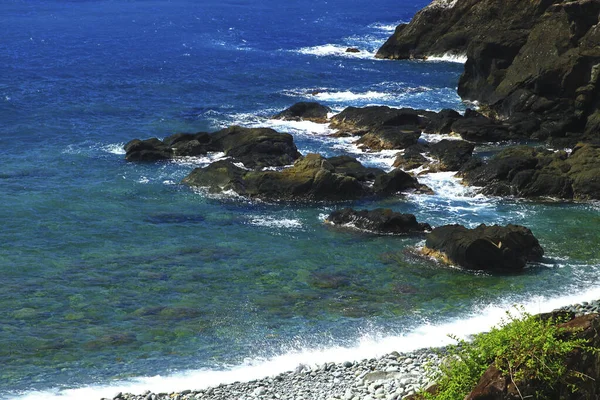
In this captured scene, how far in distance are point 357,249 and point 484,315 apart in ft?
25.4

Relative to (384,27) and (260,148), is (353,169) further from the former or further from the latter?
(384,27)

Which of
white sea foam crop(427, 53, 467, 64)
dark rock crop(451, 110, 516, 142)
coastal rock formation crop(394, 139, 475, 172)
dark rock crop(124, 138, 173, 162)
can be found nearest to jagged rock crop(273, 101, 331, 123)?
dark rock crop(451, 110, 516, 142)

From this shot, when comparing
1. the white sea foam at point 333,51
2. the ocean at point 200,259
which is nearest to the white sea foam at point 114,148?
the ocean at point 200,259

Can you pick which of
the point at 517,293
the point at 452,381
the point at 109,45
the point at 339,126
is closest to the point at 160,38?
the point at 109,45

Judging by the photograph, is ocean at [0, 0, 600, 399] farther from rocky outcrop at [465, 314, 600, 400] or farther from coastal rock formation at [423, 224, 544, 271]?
rocky outcrop at [465, 314, 600, 400]

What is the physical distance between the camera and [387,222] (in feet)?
119

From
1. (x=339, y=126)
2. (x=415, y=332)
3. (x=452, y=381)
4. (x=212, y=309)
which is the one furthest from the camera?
(x=339, y=126)

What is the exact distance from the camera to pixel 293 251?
3506cm

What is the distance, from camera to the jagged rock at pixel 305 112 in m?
57.3

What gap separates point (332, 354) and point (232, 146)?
2480cm

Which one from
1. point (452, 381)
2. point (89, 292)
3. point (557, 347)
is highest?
point (557, 347)

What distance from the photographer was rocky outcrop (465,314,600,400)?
1394 centimetres

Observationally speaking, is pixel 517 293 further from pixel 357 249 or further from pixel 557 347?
pixel 557 347

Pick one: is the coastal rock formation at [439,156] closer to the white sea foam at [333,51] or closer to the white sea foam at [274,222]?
the white sea foam at [274,222]
